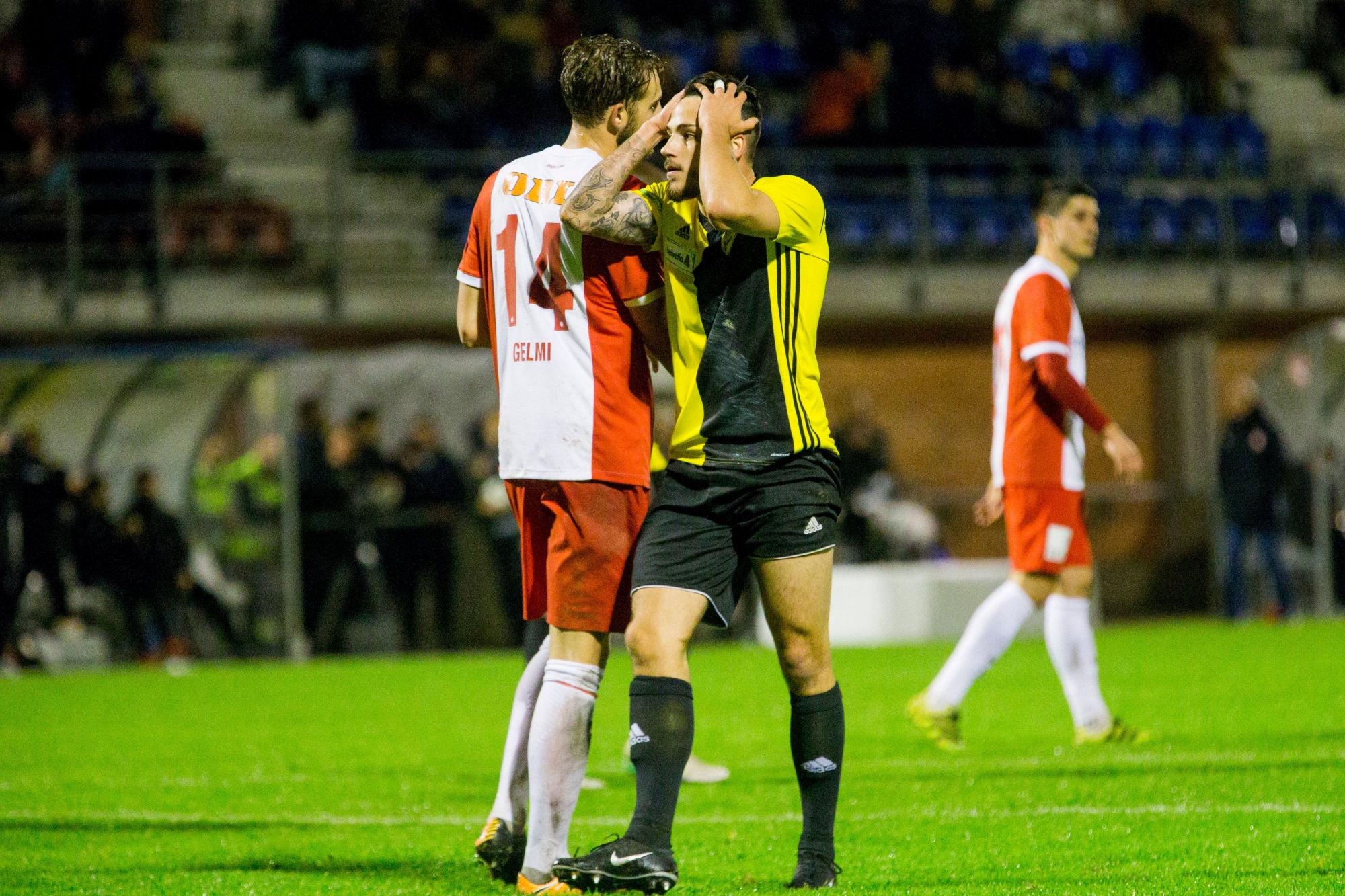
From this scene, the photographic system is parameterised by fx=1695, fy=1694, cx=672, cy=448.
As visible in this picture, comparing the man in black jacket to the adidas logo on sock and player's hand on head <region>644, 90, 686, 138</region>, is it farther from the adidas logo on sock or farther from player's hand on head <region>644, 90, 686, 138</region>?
player's hand on head <region>644, 90, 686, 138</region>

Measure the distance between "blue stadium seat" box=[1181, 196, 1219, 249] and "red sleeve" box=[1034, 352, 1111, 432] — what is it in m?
13.4

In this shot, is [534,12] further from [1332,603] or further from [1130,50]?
[1332,603]

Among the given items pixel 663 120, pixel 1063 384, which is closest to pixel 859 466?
pixel 1063 384

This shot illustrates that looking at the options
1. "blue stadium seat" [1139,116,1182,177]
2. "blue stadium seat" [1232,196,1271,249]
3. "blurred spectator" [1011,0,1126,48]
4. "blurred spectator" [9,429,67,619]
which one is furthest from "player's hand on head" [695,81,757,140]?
"blurred spectator" [1011,0,1126,48]

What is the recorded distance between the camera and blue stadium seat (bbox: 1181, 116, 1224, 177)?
21.2 metres

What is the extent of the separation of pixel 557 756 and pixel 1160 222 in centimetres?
1709

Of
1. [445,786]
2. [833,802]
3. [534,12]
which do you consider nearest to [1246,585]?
[534,12]

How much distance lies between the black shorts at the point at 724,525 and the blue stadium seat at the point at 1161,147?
58.1ft

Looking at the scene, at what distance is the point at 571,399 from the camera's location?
4527 mm

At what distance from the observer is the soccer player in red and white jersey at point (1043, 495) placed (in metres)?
7.38

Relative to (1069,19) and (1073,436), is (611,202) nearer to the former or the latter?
(1073,436)

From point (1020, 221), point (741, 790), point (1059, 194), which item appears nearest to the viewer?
point (741, 790)

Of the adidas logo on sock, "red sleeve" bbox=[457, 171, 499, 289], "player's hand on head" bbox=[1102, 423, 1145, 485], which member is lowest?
the adidas logo on sock

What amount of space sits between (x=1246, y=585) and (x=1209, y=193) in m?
5.36
